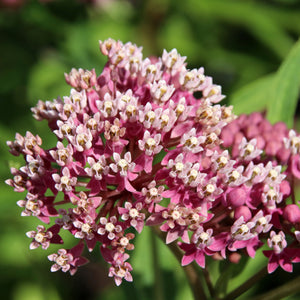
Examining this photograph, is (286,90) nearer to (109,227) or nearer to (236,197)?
(236,197)

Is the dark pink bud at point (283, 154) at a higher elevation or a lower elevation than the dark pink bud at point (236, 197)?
higher

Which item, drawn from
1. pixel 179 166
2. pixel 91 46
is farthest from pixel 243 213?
pixel 91 46

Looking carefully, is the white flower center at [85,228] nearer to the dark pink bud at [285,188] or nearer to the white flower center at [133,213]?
the white flower center at [133,213]

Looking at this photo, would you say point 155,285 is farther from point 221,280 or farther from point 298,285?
point 298,285

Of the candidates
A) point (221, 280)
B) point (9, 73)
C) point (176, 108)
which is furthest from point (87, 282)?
point (176, 108)

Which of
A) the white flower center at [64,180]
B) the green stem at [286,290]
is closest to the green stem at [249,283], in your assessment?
the green stem at [286,290]

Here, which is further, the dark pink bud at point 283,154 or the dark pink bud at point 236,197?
the dark pink bud at point 283,154

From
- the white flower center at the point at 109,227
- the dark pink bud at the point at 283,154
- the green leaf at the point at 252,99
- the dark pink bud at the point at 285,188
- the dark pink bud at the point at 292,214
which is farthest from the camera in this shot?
the green leaf at the point at 252,99
